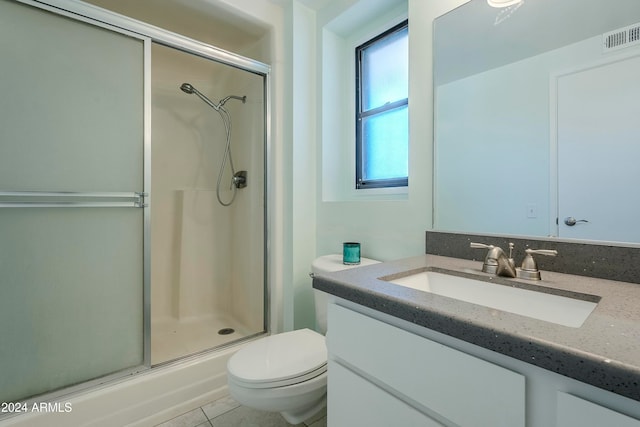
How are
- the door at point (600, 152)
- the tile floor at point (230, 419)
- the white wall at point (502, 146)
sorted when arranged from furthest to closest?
the tile floor at point (230, 419), the white wall at point (502, 146), the door at point (600, 152)

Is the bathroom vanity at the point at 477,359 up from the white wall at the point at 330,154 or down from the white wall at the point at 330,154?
down

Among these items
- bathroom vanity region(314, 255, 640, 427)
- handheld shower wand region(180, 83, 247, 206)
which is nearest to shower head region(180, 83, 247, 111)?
handheld shower wand region(180, 83, 247, 206)

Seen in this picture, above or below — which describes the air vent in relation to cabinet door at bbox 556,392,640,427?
above

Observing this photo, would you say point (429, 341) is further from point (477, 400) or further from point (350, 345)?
point (350, 345)

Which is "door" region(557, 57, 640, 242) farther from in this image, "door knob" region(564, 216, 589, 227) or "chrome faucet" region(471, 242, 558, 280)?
"chrome faucet" region(471, 242, 558, 280)

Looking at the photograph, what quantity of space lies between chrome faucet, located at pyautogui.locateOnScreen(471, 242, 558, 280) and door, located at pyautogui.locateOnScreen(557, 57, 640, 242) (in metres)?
0.15

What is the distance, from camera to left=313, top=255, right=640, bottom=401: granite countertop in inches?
14.9

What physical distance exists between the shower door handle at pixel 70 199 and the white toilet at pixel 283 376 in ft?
2.89

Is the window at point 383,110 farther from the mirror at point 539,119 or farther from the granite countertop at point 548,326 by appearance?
the granite countertop at point 548,326

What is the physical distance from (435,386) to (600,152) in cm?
85

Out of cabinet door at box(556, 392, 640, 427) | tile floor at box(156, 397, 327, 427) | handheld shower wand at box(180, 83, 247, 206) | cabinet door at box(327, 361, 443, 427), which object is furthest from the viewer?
handheld shower wand at box(180, 83, 247, 206)

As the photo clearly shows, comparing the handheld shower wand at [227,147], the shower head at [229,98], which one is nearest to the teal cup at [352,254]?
the handheld shower wand at [227,147]

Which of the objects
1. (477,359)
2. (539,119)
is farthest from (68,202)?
(539,119)

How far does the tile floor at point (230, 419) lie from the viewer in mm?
1329
